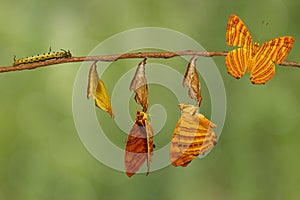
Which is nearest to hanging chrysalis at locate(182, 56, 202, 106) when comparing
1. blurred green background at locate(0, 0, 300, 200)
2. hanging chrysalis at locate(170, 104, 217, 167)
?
hanging chrysalis at locate(170, 104, 217, 167)

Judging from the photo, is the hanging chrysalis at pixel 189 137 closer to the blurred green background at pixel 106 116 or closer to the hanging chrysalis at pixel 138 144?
the hanging chrysalis at pixel 138 144

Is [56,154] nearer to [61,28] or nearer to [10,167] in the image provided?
[10,167]

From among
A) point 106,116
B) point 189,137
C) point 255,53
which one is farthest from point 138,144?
point 106,116

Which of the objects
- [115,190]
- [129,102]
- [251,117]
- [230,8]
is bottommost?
[115,190]

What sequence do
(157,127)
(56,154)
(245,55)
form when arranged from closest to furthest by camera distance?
(245,55)
(157,127)
(56,154)

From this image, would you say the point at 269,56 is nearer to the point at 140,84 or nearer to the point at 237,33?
the point at 237,33

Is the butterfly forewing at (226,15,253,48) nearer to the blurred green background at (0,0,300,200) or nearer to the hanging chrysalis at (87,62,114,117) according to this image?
the hanging chrysalis at (87,62,114,117)

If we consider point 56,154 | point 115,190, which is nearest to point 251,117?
point 115,190
